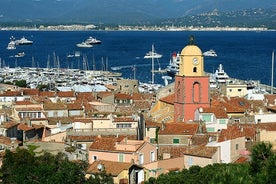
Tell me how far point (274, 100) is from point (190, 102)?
8810 mm

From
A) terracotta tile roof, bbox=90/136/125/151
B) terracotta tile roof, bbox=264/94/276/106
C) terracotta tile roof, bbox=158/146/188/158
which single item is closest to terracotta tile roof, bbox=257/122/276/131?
terracotta tile roof, bbox=158/146/188/158

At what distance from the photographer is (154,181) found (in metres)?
18.0

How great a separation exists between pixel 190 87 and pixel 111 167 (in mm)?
9268

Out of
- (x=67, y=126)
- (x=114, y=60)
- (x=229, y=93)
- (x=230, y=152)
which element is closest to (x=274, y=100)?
(x=229, y=93)

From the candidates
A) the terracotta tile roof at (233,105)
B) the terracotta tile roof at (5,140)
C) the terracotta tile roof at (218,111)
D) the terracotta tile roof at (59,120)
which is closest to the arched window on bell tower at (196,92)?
the terracotta tile roof at (218,111)

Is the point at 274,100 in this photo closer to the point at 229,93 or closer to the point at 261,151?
the point at 229,93

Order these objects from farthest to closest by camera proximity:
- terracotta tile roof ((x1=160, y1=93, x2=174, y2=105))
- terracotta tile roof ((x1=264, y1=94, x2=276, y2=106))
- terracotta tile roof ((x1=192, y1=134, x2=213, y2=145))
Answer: terracotta tile roof ((x1=264, y1=94, x2=276, y2=106))
terracotta tile roof ((x1=160, y1=93, x2=174, y2=105))
terracotta tile roof ((x1=192, y1=134, x2=213, y2=145))

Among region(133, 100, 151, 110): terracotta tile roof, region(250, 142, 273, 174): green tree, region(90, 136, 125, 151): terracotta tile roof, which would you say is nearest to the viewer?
region(250, 142, 273, 174): green tree

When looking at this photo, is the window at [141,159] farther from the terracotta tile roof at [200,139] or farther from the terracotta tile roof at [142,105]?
the terracotta tile roof at [142,105]

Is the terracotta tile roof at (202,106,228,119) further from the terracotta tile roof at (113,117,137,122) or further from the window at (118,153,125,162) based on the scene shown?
the window at (118,153,125,162)

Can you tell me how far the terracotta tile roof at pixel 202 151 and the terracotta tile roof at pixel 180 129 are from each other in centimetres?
271

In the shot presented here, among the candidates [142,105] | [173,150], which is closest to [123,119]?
[173,150]

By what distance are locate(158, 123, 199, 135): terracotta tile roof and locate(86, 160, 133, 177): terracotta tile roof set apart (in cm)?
394

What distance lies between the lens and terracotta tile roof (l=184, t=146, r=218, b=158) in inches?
827
